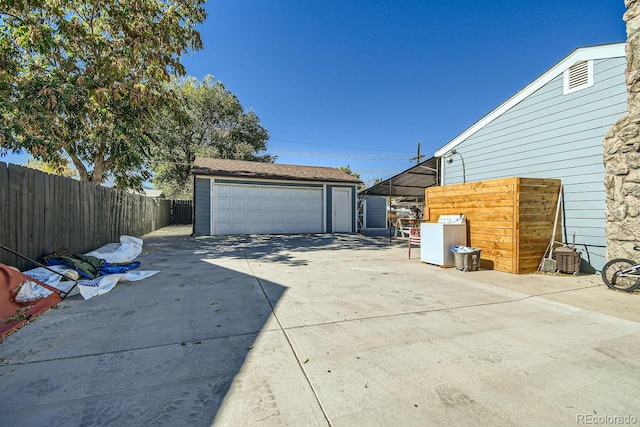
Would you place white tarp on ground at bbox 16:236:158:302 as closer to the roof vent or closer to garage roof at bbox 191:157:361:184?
garage roof at bbox 191:157:361:184

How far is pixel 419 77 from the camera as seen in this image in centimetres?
1316

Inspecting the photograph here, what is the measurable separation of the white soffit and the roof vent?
8 cm

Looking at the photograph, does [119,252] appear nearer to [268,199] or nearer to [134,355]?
[134,355]

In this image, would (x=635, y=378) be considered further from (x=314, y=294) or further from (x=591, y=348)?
(x=314, y=294)

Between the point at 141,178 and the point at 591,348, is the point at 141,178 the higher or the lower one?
the higher one

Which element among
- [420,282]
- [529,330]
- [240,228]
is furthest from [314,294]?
[240,228]

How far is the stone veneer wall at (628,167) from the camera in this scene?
4.34 m

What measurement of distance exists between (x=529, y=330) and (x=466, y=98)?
1524 centimetres

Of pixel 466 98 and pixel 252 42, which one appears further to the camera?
pixel 466 98

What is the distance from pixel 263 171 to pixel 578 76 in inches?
424

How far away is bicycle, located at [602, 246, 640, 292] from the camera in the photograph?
161 inches

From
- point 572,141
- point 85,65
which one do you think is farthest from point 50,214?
point 572,141

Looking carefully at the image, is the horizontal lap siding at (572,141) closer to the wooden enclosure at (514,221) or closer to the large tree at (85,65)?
the wooden enclosure at (514,221)

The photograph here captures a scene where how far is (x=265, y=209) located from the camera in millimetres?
12664
